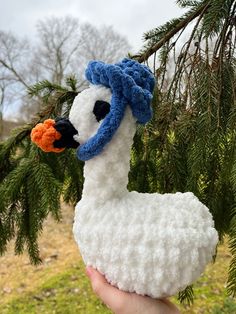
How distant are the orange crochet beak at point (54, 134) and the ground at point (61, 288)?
2700 mm

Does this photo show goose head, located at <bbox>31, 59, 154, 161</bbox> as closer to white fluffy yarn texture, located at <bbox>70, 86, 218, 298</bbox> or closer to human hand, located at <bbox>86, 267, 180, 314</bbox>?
white fluffy yarn texture, located at <bbox>70, 86, 218, 298</bbox>

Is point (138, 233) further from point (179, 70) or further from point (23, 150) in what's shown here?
point (23, 150)

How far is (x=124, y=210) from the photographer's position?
2.65ft

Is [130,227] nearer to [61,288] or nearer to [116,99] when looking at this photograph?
[116,99]

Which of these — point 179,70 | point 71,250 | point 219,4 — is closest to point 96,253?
point 179,70

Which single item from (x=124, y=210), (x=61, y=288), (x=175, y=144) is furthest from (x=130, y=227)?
(x=61, y=288)

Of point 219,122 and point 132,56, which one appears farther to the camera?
point 132,56

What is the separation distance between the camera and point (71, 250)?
466 cm

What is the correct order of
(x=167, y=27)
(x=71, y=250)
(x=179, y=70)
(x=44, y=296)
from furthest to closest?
1. (x=71, y=250)
2. (x=44, y=296)
3. (x=167, y=27)
4. (x=179, y=70)

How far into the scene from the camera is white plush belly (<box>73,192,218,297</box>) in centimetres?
75

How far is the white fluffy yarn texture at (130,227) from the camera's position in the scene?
29.5 inches

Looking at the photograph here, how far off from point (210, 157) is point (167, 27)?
1.91 ft

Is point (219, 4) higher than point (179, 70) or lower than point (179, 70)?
higher

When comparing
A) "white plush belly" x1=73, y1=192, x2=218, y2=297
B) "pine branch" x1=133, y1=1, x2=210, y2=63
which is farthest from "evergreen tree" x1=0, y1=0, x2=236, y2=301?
"white plush belly" x1=73, y1=192, x2=218, y2=297
